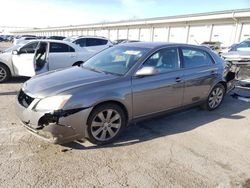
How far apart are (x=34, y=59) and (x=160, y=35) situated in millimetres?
28633

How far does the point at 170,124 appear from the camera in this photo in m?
4.71

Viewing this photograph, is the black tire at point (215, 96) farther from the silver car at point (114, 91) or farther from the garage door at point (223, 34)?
the garage door at point (223, 34)

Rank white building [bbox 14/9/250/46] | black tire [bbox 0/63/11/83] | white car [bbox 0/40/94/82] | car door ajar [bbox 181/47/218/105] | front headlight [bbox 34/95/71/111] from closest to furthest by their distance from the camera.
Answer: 1. front headlight [bbox 34/95/71/111]
2. car door ajar [bbox 181/47/218/105]
3. white car [bbox 0/40/94/82]
4. black tire [bbox 0/63/11/83]
5. white building [bbox 14/9/250/46]

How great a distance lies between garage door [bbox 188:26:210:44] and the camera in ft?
88.6

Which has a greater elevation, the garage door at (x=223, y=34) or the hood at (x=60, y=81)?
the garage door at (x=223, y=34)

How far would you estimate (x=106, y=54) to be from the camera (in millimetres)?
4797

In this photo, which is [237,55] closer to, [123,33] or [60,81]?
[60,81]

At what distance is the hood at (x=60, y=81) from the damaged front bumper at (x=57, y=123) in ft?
0.79

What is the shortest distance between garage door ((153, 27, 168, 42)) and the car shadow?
27818 millimetres

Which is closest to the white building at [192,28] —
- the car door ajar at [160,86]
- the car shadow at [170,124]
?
the car shadow at [170,124]

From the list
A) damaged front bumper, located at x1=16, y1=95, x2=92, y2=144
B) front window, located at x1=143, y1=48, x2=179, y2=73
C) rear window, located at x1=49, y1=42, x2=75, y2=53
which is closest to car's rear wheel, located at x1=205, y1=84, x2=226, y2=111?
Answer: front window, located at x1=143, y1=48, x2=179, y2=73

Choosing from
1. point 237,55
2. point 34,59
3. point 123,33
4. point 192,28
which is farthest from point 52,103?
point 123,33

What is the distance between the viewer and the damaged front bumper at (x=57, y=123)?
3.27 meters

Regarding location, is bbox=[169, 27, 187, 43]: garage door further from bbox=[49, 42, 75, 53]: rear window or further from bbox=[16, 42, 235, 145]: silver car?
bbox=[16, 42, 235, 145]: silver car
